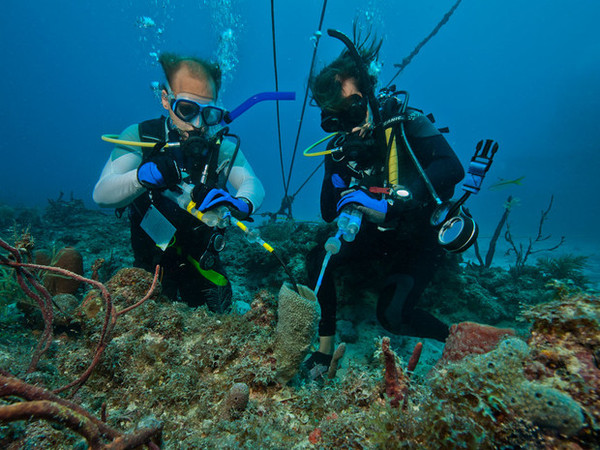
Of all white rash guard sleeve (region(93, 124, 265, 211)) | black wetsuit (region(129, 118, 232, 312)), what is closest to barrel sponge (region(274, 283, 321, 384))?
black wetsuit (region(129, 118, 232, 312))

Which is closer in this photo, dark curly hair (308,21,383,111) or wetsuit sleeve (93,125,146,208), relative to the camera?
wetsuit sleeve (93,125,146,208)

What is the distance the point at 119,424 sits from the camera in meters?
1.40

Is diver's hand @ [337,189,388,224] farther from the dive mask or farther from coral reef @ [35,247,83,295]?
coral reef @ [35,247,83,295]

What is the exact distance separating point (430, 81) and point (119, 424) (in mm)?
120286

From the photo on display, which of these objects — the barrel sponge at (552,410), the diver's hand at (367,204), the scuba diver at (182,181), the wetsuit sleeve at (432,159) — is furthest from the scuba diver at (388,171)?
the barrel sponge at (552,410)

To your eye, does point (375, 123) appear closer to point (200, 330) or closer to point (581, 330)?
point (581, 330)

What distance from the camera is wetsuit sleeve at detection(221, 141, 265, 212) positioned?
3836 mm

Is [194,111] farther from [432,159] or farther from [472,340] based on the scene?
[472,340]

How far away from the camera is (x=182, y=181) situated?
10.3 ft

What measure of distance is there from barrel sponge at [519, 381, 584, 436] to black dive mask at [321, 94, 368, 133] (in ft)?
10.7

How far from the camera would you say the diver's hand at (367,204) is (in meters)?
2.95

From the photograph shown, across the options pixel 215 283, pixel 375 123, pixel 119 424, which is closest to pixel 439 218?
pixel 375 123

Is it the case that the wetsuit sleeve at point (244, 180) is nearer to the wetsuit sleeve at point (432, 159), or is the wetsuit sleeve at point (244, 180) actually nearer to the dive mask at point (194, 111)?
the dive mask at point (194, 111)

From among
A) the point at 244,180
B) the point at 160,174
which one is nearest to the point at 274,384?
the point at 160,174
